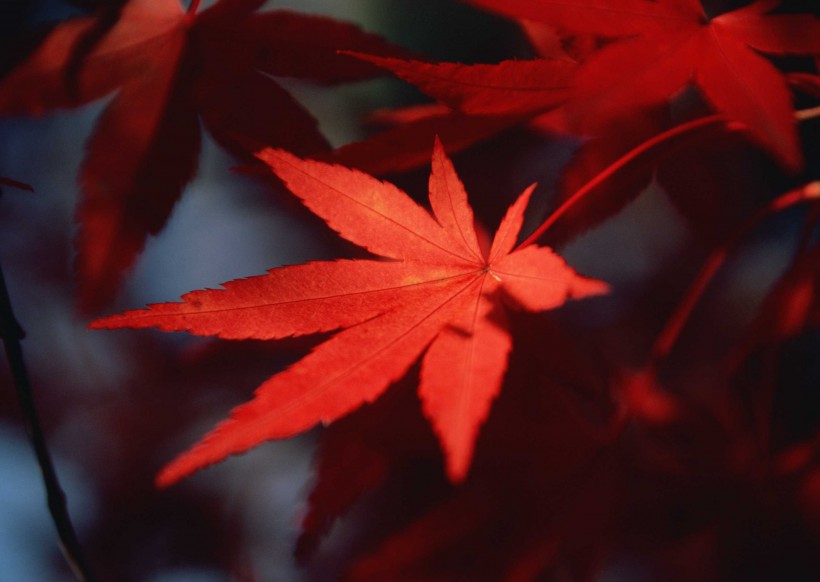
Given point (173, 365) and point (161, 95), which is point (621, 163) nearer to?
point (161, 95)

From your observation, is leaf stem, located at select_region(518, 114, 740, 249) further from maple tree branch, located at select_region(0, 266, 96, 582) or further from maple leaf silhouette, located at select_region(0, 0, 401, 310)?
maple tree branch, located at select_region(0, 266, 96, 582)

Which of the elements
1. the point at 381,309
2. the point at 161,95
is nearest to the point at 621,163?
the point at 381,309

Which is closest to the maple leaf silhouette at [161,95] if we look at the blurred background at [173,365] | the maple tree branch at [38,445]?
the maple tree branch at [38,445]

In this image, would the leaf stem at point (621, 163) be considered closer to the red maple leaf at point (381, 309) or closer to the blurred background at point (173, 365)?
the red maple leaf at point (381, 309)

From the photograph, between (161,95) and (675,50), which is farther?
(161,95)

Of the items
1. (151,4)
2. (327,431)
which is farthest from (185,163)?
(327,431)

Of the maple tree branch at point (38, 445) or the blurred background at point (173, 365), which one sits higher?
the maple tree branch at point (38, 445)

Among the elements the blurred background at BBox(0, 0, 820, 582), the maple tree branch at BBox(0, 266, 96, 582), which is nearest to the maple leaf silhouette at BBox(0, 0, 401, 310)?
the maple tree branch at BBox(0, 266, 96, 582)

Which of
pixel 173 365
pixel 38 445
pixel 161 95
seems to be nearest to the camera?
pixel 38 445
